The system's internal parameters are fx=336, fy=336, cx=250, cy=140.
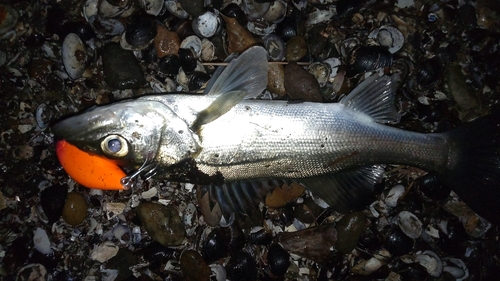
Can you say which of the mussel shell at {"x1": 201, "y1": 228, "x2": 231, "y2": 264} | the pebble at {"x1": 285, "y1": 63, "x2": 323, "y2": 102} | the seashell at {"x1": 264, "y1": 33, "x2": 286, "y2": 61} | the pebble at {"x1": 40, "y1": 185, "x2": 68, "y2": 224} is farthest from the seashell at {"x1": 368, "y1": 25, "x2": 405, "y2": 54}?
the pebble at {"x1": 40, "y1": 185, "x2": 68, "y2": 224}

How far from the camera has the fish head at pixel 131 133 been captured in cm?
216

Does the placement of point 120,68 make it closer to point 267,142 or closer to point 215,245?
point 267,142

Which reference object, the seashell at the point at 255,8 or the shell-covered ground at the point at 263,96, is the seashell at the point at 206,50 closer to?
the shell-covered ground at the point at 263,96

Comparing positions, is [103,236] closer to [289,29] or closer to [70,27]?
[70,27]

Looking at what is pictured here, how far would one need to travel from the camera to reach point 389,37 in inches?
116

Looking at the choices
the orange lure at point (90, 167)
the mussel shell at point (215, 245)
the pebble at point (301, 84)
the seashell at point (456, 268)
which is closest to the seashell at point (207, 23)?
the pebble at point (301, 84)

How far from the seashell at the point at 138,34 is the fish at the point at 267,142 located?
809mm

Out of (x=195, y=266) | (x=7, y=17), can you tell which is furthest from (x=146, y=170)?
(x=7, y=17)

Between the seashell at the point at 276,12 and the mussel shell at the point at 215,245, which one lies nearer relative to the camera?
the seashell at the point at 276,12

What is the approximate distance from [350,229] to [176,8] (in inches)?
99.3

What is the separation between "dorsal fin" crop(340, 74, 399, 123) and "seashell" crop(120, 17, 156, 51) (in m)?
1.71

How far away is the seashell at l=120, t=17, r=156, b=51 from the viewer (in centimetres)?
284

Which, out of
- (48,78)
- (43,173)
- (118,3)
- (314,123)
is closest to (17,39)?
(48,78)

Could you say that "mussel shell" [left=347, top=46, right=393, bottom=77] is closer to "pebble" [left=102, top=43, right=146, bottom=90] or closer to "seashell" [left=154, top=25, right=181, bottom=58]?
"seashell" [left=154, top=25, right=181, bottom=58]
